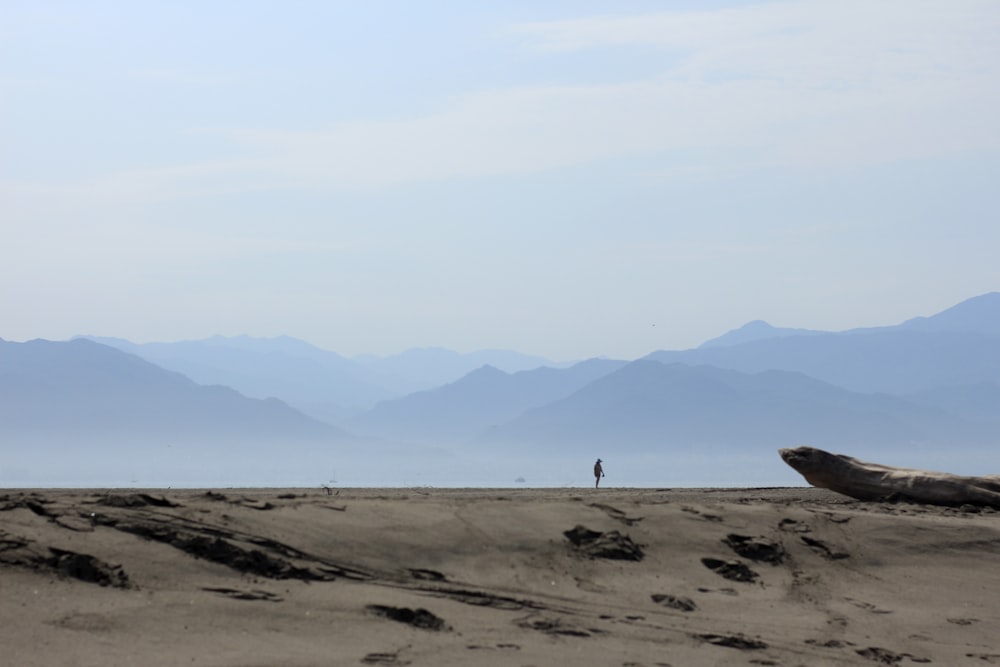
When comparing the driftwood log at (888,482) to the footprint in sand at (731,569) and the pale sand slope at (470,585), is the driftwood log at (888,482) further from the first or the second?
the footprint in sand at (731,569)

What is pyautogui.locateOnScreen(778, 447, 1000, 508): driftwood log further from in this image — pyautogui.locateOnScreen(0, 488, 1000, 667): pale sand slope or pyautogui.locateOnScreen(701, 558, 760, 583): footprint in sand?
pyautogui.locateOnScreen(701, 558, 760, 583): footprint in sand

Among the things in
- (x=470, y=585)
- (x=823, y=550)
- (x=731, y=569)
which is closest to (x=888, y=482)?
(x=823, y=550)

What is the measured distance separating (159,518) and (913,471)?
14277 mm

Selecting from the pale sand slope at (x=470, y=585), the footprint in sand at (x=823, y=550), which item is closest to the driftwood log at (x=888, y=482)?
the pale sand slope at (x=470, y=585)

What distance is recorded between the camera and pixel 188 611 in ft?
36.4

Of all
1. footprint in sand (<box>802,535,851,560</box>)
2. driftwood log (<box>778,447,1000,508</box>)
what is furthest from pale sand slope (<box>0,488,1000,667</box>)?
driftwood log (<box>778,447,1000,508</box>)

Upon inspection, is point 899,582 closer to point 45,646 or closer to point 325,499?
point 325,499

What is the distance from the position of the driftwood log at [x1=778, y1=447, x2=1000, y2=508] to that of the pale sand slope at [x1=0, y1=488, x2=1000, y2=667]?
3546 mm

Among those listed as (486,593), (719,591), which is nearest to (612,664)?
(486,593)

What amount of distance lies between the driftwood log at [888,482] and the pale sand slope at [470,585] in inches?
140

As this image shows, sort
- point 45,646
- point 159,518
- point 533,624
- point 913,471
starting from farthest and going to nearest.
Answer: point 913,471 → point 159,518 → point 533,624 → point 45,646

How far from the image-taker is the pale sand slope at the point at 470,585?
35.6ft

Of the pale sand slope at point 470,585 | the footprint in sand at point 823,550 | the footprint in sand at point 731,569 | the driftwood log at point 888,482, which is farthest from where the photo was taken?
the driftwood log at point 888,482

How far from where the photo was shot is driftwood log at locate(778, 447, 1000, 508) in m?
20.9
